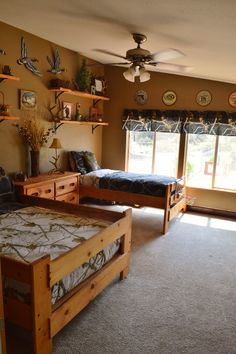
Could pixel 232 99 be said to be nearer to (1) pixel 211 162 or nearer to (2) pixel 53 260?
(1) pixel 211 162

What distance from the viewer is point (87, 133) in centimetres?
540

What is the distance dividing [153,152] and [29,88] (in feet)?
8.18

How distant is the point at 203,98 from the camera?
485 cm

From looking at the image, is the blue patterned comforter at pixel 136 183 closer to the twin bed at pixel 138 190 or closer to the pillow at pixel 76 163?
the twin bed at pixel 138 190

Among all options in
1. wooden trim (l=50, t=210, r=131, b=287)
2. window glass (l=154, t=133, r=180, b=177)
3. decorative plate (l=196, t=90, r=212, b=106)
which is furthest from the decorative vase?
decorative plate (l=196, t=90, r=212, b=106)

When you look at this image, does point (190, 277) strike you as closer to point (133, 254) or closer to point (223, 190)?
point (133, 254)

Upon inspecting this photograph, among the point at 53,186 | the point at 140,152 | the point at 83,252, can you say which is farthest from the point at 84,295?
the point at 140,152

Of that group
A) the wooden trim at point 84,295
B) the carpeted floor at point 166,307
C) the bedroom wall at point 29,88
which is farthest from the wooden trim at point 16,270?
the bedroom wall at point 29,88

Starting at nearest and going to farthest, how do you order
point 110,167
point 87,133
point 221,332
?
1. point 221,332
2. point 87,133
3. point 110,167

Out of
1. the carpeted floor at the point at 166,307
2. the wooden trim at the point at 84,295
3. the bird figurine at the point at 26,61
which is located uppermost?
the bird figurine at the point at 26,61

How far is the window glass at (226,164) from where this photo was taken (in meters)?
4.82

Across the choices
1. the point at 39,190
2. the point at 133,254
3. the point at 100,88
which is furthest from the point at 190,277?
the point at 100,88

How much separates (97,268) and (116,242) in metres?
0.34

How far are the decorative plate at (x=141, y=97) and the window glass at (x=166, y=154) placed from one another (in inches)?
26.8
